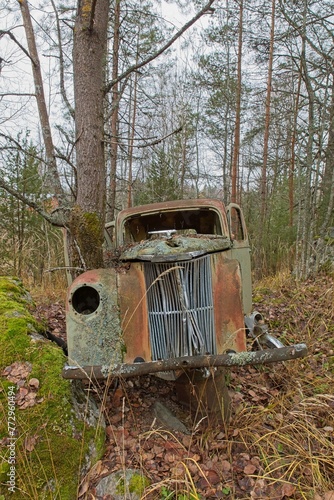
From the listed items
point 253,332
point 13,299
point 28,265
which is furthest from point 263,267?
point 13,299

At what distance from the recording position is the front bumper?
215cm

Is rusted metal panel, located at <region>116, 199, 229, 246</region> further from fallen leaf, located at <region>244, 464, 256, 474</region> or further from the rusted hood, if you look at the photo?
fallen leaf, located at <region>244, 464, 256, 474</region>

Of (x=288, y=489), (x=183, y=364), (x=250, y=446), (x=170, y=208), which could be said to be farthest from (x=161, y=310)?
(x=170, y=208)

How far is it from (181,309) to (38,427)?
121cm

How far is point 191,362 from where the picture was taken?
7.09 feet

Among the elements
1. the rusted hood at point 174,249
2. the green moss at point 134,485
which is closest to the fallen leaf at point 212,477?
the green moss at point 134,485

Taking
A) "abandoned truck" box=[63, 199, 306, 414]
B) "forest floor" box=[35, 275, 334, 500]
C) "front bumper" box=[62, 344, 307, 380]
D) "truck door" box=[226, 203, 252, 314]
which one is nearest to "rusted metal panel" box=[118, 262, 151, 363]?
"abandoned truck" box=[63, 199, 306, 414]

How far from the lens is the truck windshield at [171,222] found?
3938 millimetres

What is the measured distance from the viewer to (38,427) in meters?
2.14

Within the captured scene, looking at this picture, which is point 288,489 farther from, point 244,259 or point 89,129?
point 89,129

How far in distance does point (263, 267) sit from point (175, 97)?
36.0ft

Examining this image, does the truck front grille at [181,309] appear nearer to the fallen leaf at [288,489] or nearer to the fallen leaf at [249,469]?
the fallen leaf at [249,469]

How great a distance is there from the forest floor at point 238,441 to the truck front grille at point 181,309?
519mm

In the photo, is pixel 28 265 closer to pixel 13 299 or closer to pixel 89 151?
pixel 13 299
